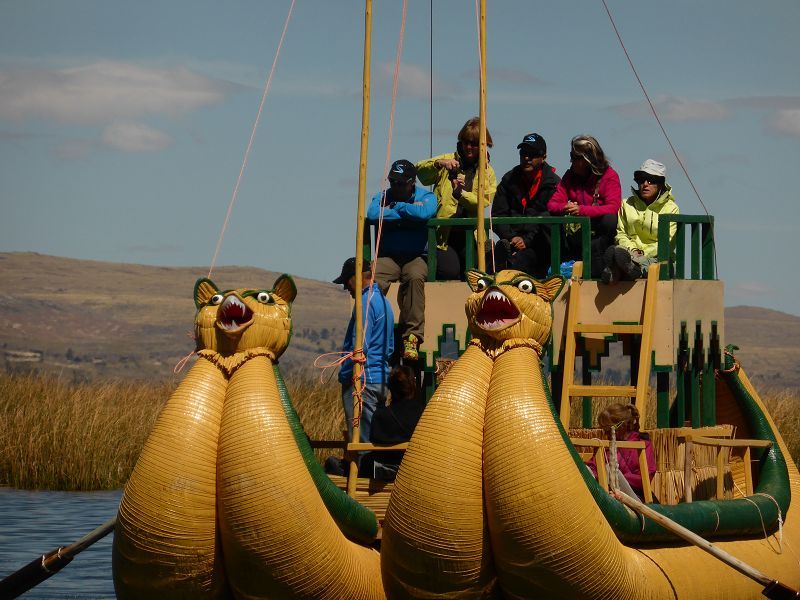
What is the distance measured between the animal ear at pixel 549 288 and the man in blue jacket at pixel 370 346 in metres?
2.54

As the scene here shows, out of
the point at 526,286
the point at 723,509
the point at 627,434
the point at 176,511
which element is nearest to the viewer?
the point at 176,511

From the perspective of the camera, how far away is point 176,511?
1140 cm

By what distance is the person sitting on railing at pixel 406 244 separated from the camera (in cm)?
1542

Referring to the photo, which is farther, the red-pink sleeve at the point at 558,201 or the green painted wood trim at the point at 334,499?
the red-pink sleeve at the point at 558,201

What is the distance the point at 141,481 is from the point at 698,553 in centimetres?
414

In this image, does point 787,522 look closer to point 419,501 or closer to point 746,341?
point 419,501

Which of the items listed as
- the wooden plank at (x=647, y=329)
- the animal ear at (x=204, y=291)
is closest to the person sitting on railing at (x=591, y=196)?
the wooden plank at (x=647, y=329)

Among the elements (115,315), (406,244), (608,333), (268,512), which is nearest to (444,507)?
(268,512)

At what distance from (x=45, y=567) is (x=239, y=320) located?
2632 mm

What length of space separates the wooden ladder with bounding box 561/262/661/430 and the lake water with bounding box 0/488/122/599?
5.22 metres

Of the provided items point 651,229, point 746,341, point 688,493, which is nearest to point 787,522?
point 688,493

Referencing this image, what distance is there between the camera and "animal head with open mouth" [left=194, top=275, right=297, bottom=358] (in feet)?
38.9

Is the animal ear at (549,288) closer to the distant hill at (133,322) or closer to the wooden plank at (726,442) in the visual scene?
the wooden plank at (726,442)

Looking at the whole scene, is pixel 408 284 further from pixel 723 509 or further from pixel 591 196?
pixel 723 509
